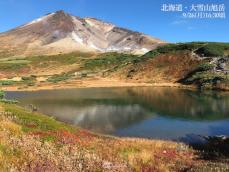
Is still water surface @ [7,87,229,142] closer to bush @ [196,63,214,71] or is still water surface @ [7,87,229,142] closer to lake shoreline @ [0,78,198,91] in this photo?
lake shoreline @ [0,78,198,91]

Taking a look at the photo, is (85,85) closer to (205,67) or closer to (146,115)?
(205,67)

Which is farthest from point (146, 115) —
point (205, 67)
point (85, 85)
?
point (205, 67)

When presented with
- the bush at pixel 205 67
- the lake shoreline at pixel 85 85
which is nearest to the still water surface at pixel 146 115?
the lake shoreline at pixel 85 85

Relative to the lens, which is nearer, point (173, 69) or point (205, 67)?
point (205, 67)

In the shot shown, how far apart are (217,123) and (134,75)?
6956cm

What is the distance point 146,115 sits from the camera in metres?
46.8

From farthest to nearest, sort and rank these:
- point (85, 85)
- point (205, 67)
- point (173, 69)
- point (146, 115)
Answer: point (173, 69) → point (205, 67) → point (85, 85) → point (146, 115)

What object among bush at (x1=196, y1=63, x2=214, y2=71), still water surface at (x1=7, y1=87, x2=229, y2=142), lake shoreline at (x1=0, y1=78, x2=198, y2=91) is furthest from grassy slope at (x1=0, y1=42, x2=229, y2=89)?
still water surface at (x1=7, y1=87, x2=229, y2=142)

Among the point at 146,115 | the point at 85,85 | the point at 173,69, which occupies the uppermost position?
the point at 173,69

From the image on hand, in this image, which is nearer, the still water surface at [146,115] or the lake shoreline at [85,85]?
the still water surface at [146,115]

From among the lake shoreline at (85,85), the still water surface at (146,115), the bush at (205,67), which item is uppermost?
the bush at (205,67)

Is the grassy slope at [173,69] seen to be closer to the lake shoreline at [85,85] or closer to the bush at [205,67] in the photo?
the bush at [205,67]

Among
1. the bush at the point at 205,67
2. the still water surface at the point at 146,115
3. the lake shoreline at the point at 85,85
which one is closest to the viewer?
the still water surface at the point at 146,115

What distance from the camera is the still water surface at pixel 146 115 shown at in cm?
3688
